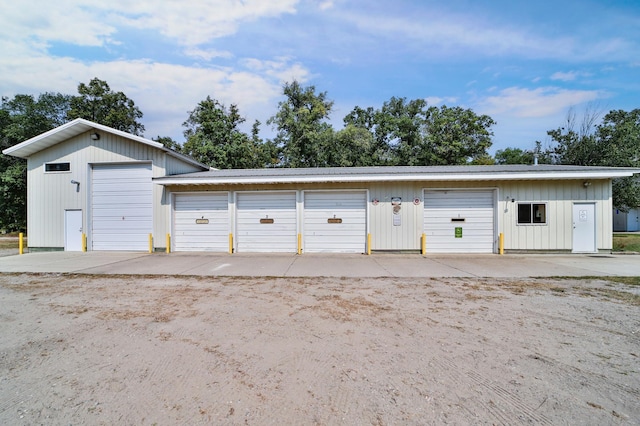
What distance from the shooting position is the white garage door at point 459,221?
484 inches

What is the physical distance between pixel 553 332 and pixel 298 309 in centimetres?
381

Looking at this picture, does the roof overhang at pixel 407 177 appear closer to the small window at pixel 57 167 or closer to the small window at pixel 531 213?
the small window at pixel 531 213

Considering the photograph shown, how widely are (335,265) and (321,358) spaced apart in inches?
248

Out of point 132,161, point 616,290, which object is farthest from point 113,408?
point 132,161

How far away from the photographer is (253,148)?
88.2 feet

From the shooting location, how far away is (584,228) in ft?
39.3

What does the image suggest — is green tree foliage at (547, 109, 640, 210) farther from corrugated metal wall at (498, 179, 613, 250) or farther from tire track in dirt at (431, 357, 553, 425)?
tire track in dirt at (431, 357, 553, 425)

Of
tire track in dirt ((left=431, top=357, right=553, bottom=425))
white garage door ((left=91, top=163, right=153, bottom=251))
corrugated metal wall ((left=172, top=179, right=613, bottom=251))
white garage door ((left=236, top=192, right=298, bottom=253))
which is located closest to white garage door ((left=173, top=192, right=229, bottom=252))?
white garage door ((left=236, top=192, right=298, bottom=253))

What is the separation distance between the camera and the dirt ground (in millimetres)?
2516

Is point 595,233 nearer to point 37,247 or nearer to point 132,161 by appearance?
point 132,161

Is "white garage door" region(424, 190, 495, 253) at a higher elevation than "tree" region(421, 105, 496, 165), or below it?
below

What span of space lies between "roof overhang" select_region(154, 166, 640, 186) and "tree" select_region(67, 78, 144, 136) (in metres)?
22.8

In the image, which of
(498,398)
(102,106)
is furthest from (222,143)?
(498,398)

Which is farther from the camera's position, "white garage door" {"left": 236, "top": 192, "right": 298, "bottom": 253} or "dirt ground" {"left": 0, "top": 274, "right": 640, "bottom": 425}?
"white garage door" {"left": 236, "top": 192, "right": 298, "bottom": 253}
